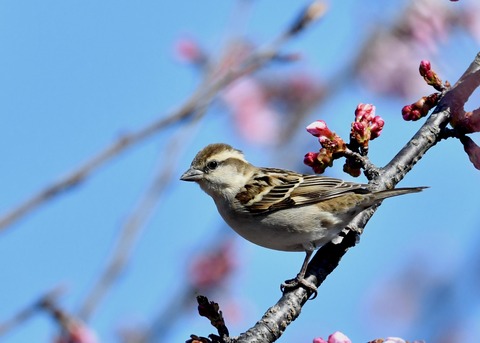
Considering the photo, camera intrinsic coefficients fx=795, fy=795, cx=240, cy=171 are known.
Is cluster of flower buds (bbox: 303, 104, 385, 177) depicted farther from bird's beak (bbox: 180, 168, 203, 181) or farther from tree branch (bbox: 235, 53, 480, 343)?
bird's beak (bbox: 180, 168, 203, 181)

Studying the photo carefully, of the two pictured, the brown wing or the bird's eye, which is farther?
the bird's eye

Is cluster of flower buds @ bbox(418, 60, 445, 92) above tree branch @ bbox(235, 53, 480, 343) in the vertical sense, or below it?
above

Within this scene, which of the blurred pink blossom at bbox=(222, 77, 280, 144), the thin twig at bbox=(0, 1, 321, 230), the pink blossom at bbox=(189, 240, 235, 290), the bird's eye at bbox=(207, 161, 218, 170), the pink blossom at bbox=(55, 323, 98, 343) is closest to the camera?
the thin twig at bbox=(0, 1, 321, 230)

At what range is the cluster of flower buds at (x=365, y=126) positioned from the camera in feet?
13.0

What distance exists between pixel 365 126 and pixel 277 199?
1.63m

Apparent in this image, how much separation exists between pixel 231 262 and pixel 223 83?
406 centimetres

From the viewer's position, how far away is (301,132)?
798 centimetres

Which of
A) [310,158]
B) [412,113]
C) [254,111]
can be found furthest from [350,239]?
[254,111]

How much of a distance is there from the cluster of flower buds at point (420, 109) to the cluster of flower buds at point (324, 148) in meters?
0.35

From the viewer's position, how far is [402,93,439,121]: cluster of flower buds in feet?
12.8

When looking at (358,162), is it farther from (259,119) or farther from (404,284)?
(404,284)

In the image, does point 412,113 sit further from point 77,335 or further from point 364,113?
point 77,335

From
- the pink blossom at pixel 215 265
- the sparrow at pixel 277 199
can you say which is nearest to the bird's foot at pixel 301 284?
the sparrow at pixel 277 199

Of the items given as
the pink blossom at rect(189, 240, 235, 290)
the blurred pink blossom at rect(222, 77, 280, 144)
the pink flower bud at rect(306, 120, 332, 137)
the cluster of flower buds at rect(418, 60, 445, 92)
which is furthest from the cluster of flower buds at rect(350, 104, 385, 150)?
the blurred pink blossom at rect(222, 77, 280, 144)
